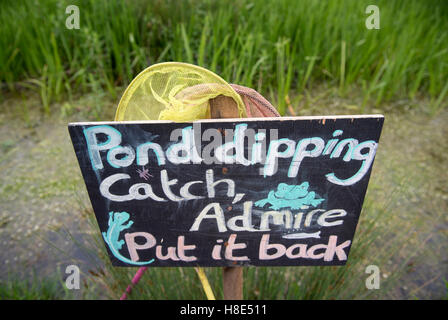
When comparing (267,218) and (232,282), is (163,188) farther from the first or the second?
(232,282)

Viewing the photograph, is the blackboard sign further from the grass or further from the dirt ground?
Answer: the grass

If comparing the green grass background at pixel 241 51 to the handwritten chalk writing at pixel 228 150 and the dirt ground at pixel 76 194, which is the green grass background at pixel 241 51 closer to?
the dirt ground at pixel 76 194

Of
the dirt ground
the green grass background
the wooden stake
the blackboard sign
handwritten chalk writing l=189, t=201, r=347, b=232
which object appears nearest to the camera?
the blackboard sign

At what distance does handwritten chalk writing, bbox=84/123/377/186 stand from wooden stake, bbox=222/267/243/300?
36cm

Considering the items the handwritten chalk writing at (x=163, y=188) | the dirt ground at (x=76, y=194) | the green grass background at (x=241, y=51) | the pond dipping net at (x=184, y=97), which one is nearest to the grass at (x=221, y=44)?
the green grass background at (x=241, y=51)

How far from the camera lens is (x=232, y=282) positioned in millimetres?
1000

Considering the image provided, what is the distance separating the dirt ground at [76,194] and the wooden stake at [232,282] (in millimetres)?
578

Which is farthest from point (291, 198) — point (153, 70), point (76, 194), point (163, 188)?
point (76, 194)

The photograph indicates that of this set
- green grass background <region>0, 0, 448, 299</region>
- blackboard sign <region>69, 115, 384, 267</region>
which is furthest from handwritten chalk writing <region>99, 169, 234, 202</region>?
green grass background <region>0, 0, 448, 299</region>

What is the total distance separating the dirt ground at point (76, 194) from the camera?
1.54 meters

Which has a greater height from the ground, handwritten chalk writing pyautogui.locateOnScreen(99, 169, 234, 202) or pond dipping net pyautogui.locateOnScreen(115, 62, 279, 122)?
pond dipping net pyautogui.locateOnScreen(115, 62, 279, 122)

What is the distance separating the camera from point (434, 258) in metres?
1.57

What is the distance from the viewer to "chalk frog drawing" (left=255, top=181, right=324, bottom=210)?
0.80 m

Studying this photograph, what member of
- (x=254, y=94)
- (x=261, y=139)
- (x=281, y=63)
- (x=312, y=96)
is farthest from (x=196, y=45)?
(x=261, y=139)
